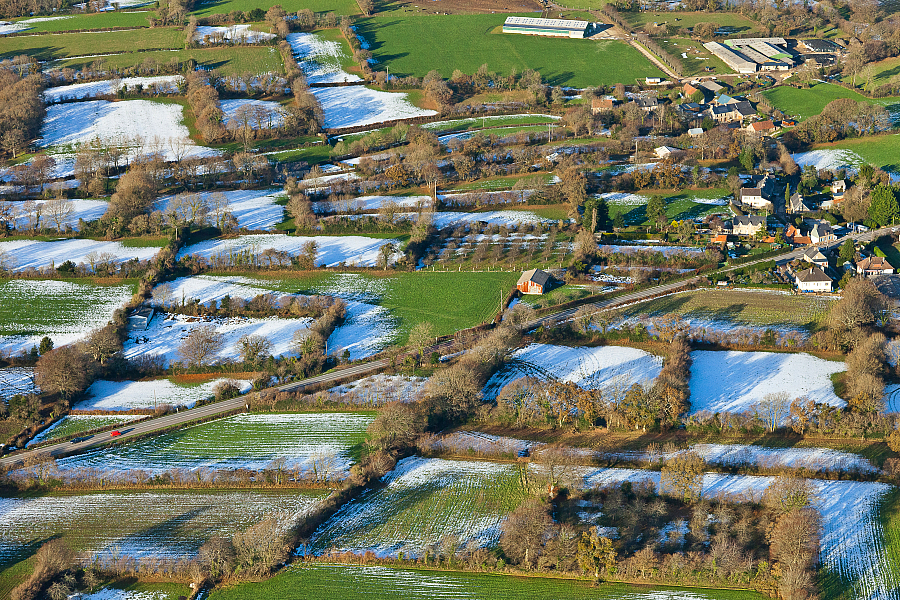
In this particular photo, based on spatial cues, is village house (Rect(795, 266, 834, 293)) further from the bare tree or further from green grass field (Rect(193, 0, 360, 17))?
green grass field (Rect(193, 0, 360, 17))

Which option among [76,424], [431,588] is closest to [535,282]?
[431,588]

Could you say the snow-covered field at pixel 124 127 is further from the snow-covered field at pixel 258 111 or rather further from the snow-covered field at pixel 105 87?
the snow-covered field at pixel 258 111

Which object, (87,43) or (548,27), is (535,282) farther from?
(87,43)

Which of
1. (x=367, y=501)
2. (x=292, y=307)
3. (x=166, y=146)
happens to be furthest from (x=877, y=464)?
(x=166, y=146)

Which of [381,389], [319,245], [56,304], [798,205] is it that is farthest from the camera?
[798,205]

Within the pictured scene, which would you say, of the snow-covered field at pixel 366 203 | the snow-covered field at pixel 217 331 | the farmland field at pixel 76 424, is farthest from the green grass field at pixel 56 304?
the snow-covered field at pixel 366 203

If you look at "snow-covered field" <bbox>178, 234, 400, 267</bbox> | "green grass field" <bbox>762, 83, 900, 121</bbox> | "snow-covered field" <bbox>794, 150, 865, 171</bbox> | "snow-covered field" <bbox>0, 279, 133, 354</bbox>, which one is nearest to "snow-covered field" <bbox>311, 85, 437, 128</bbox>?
"snow-covered field" <bbox>178, 234, 400, 267</bbox>
